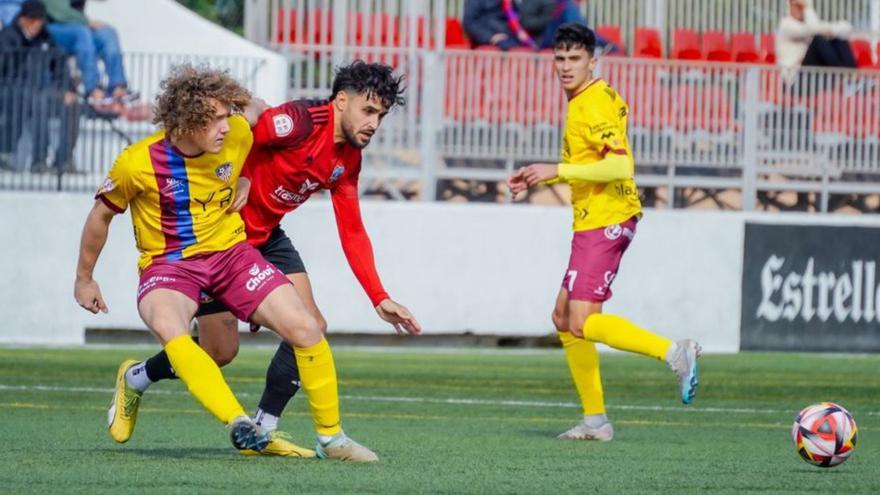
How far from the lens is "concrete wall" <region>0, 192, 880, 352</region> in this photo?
16.7 m

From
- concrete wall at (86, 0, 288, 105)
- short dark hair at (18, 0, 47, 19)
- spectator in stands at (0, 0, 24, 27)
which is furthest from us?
concrete wall at (86, 0, 288, 105)


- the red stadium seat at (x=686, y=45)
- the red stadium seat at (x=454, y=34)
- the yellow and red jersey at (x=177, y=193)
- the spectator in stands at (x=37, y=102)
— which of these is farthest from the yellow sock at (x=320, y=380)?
the red stadium seat at (x=686, y=45)

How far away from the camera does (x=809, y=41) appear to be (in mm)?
19656

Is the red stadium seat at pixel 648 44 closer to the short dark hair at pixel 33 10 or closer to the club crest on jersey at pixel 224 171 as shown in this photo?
the short dark hair at pixel 33 10

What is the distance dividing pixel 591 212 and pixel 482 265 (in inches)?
282

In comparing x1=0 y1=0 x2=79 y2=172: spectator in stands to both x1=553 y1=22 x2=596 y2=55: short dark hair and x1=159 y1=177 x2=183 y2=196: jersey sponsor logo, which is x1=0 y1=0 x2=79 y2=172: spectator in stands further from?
x1=159 y1=177 x2=183 y2=196: jersey sponsor logo

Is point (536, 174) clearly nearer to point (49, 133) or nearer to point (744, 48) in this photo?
point (49, 133)

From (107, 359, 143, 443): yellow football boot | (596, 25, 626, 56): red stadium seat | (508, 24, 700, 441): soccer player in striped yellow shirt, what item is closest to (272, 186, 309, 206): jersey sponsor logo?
(107, 359, 143, 443): yellow football boot

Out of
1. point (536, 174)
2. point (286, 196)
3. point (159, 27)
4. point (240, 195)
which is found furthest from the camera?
point (159, 27)

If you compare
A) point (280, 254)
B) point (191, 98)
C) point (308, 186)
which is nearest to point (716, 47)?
point (280, 254)

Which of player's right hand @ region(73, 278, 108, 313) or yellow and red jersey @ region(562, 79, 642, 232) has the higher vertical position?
yellow and red jersey @ region(562, 79, 642, 232)

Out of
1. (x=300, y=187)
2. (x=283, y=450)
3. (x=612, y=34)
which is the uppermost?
A: (x=612, y=34)

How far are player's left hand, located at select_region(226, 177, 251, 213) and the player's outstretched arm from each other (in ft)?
1.75

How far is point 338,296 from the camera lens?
17.0 m
